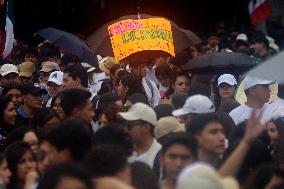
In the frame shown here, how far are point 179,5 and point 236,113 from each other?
12538mm

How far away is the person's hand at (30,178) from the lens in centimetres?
700

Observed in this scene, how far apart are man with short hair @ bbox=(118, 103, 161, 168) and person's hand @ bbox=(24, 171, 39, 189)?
1.22m

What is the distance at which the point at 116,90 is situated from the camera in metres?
11.7

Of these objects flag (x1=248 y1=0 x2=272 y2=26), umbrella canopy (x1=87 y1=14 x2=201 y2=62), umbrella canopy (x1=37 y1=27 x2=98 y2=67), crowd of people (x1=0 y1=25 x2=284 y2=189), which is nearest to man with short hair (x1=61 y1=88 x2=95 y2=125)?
crowd of people (x1=0 y1=25 x2=284 y2=189)

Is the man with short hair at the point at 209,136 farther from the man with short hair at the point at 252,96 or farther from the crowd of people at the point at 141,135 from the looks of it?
the man with short hair at the point at 252,96

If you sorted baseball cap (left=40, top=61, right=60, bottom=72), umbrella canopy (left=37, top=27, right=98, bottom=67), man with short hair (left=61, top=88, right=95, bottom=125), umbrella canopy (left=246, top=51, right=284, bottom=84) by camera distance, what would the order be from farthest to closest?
baseball cap (left=40, top=61, right=60, bottom=72) < umbrella canopy (left=37, top=27, right=98, bottom=67) < man with short hair (left=61, top=88, right=95, bottom=125) < umbrella canopy (left=246, top=51, right=284, bottom=84)

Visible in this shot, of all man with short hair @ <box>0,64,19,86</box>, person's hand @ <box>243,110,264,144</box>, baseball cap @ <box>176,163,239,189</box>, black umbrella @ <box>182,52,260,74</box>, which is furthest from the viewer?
man with short hair @ <box>0,64,19,86</box>

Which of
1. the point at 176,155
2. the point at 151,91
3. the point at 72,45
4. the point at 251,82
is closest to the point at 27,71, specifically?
the point at 72,45

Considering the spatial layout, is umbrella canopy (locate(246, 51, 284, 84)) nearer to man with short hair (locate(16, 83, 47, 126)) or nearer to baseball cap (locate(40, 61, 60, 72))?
man with short hair (locate(16, 83, 47, 126))

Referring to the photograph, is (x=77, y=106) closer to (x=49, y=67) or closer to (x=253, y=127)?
(x=253, y=127)

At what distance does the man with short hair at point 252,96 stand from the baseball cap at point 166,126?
1.46 metres

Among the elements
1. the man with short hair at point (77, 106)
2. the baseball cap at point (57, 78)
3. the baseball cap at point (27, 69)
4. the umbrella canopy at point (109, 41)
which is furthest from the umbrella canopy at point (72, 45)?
the man with short hair at point (77, 106)

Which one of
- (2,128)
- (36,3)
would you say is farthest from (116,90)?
(36,3)

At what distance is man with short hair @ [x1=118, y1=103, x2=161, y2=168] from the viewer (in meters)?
8.21
